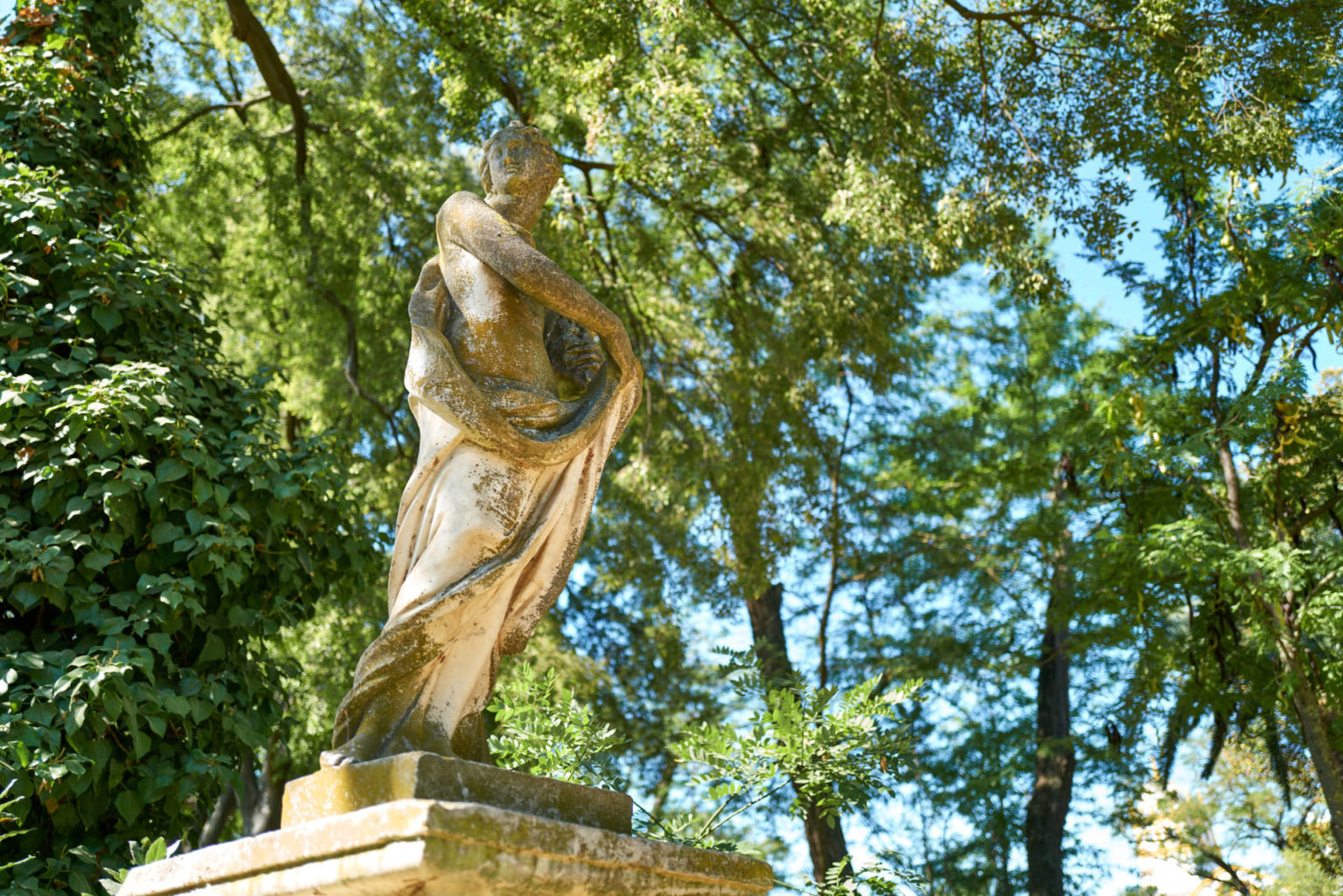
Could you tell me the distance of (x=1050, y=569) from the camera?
17281mm

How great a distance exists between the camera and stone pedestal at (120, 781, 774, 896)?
256 cm

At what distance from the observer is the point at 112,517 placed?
19.7 ft

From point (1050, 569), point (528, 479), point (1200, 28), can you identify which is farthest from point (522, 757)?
point (1050, 569)

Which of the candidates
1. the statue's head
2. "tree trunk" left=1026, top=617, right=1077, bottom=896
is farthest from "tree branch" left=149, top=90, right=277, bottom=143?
"tree trunk" left=1026, top=617, right=1077, bottom=896

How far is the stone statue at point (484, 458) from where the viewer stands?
327 centimetres

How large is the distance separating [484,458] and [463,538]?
242 millimetres

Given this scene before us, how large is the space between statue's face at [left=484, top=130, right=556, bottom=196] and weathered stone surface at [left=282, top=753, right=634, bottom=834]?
1.86 metres

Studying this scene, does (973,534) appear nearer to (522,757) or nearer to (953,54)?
(953,54)

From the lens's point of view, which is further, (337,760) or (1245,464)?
(1245,464)

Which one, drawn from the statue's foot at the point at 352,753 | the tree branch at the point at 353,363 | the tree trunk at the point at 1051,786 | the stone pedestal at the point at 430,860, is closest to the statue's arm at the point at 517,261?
the statue's foot at the point at 352,753

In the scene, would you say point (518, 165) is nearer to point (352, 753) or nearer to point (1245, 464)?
point (352, 753)

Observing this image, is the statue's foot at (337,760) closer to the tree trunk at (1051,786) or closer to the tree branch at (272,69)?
the tree branch at (272,69)

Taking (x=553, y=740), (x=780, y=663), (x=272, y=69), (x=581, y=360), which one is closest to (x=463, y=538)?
(x=581, y=360)

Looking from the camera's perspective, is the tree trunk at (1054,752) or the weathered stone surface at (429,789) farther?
the tree trunk at (1054,752)
